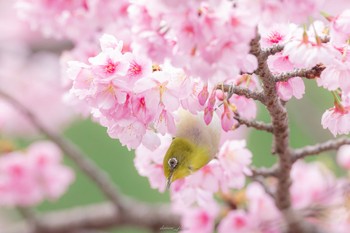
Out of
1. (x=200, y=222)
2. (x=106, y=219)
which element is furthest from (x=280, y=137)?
(x=106, y=219)

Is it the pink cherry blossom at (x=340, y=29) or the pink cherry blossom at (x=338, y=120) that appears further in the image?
the pink cherry blossom at (x=338, y=120)

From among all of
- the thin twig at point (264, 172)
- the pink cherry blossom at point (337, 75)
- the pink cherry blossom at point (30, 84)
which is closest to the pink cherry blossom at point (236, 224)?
the thin twig at point (264, 172)

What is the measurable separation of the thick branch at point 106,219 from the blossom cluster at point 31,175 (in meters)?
0.09

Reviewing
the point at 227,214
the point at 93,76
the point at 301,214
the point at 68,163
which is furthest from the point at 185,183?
the point at 68,163

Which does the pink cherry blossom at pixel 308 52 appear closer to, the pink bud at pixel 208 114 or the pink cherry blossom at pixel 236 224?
the pink bud at pixel 208 114

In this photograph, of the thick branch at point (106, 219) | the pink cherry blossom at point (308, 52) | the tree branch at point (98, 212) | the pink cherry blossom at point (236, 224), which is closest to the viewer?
the pink cherry blossom at point (308, 52)

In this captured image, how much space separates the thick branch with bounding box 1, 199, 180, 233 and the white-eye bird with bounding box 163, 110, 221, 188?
1.01 m

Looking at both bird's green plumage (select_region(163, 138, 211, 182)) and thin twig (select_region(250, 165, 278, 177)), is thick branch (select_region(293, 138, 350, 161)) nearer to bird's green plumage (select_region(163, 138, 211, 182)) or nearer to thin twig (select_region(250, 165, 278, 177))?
thin twig (select_region(250, 165, 278, 177))

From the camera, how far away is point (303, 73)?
3.55ft

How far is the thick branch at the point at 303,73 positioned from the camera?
42.4 inches

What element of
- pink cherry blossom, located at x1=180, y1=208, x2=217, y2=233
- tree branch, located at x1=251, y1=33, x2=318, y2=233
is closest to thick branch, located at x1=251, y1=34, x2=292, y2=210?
tree branch, located at x1=251, y1=33, x2=318, y2=233

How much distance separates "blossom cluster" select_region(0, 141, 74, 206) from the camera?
2328mm

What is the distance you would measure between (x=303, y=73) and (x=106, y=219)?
136 cm

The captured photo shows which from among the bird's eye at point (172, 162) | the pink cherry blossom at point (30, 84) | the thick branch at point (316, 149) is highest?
the pink cherry blossom at point (30, 84)
